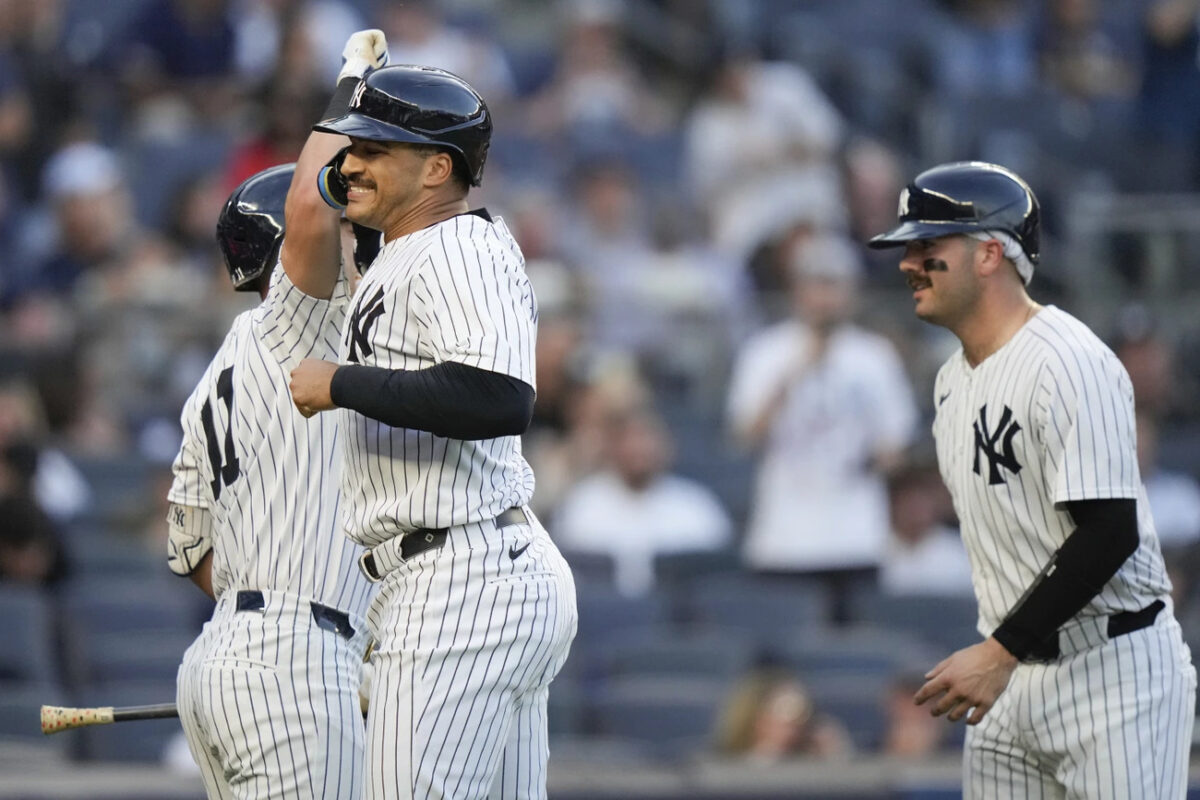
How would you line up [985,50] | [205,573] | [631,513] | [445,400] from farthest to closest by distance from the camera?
[985,50]
[631,513]
[205,573]
[445,400]

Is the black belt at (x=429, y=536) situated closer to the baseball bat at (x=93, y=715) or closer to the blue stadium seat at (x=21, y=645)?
the baseball bat at (x=93, y=715)

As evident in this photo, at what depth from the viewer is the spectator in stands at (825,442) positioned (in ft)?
24.6

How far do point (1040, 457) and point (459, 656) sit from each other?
4.18 ft

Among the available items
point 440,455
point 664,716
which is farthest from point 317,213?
point 664,716

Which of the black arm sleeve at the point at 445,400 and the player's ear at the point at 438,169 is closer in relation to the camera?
the black arm sleeve at the point at 445,400

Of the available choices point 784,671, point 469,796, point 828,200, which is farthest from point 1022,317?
point 828,200

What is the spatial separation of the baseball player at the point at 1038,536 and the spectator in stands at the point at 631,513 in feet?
12.2

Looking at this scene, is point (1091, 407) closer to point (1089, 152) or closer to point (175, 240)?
point (175, 240)

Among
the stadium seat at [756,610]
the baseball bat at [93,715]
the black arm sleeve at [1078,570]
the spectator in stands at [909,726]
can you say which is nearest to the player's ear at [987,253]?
the black arm sleeve at [1078,570]

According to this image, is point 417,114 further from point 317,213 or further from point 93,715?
point 93,715

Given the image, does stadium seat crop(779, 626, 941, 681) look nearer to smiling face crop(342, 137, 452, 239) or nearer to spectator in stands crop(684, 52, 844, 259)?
spectator in stands crop(684, 52, 844, 259)

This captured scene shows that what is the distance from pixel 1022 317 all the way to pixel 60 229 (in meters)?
6.44

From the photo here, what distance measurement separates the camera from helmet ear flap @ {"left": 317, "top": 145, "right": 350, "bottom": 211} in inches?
134

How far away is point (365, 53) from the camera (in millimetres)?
3691
